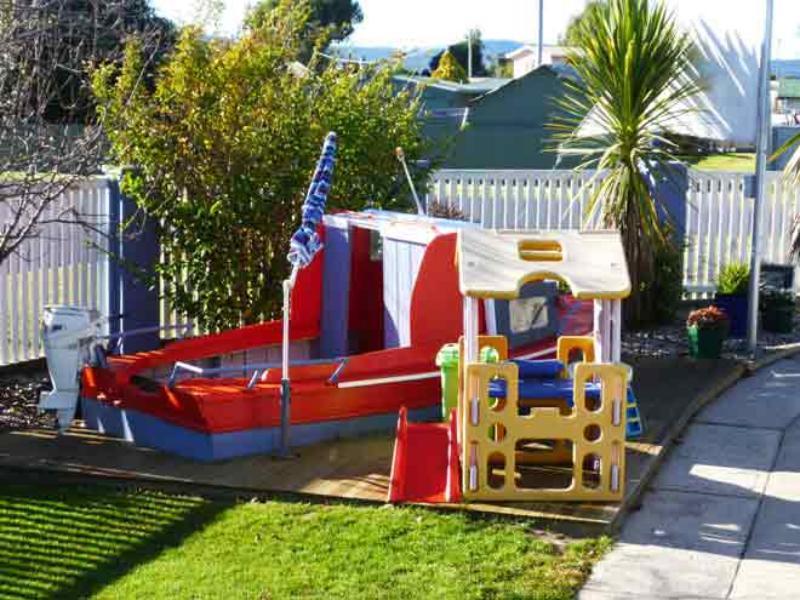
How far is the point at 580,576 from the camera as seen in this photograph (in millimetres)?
6395

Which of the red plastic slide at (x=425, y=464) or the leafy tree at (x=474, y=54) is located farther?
the leafy tree at (x=474, y=54)

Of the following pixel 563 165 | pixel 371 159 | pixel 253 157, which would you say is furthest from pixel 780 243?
pixel 563 165

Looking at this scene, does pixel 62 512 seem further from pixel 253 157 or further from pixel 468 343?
pixel 253 157

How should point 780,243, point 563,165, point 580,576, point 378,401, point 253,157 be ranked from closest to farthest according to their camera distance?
point 580,576
point 378,401
point 253,157
point 780,243
point 563,165

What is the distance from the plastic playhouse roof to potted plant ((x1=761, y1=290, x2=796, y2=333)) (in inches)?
211

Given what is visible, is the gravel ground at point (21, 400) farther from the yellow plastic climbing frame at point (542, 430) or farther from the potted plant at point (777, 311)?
the potted plant at point (777, 311)

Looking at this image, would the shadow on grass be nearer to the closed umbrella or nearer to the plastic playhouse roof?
the closed umbrella

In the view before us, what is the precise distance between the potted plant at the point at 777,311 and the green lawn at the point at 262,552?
656cm

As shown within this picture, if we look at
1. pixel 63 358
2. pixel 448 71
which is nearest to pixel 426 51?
pixel 448 71

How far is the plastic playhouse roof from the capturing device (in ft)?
24.3

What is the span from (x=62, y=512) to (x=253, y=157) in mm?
3992

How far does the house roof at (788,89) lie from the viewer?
4288 cm

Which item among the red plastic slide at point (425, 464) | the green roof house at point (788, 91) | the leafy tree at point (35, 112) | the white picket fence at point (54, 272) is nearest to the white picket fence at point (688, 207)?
the white picket fence at point (54, 272)

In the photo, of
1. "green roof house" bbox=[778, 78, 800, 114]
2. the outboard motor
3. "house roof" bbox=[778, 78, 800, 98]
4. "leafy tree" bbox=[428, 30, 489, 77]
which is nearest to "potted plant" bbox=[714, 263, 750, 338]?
the outboard motor
